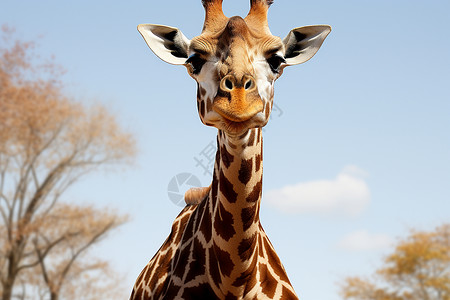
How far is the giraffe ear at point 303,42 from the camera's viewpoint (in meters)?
4.57

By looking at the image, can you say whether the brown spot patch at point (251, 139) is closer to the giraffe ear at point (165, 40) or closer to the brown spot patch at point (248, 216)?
the brown spot patch at point (248, 216)

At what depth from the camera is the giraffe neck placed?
3.85 m

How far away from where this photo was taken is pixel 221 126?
361cm

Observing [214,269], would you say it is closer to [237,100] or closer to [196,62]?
[237,100]

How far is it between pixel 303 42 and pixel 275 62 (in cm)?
68

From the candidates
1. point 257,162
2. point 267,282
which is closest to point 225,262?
point 267,282

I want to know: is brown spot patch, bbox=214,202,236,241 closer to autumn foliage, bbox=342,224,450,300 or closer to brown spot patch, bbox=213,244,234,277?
brown spot patch, bbox=213,244,234,277

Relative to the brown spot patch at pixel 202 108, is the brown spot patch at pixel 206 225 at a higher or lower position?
lower

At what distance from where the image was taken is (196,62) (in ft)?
13.4

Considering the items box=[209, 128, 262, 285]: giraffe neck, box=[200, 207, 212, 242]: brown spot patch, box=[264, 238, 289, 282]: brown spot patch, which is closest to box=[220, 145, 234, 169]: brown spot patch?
box=[209, 128, 262, 285]: giraffe neck

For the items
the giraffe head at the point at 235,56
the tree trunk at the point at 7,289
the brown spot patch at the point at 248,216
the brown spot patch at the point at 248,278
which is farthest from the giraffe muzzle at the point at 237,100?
the tree trunk at the point at 7,289

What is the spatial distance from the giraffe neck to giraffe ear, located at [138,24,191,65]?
2.91ft

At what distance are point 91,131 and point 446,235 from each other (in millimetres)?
20501

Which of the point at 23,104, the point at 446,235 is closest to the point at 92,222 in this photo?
the point at 23,104
